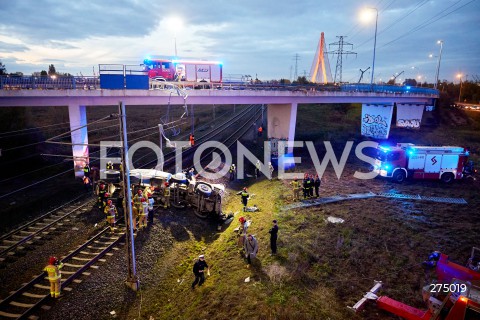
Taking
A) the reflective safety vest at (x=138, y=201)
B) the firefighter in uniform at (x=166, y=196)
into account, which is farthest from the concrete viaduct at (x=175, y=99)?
the firefighter in uniform at (x=166, y=196)

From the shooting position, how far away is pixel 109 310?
10.8m

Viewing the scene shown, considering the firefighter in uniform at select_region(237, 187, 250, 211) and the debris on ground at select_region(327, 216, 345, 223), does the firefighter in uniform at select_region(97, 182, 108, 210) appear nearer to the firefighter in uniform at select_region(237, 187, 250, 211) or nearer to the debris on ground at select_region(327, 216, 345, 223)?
the firefighter in uniform at select_region(237, 187, 250, 211)

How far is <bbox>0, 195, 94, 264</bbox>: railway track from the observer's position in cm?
1408

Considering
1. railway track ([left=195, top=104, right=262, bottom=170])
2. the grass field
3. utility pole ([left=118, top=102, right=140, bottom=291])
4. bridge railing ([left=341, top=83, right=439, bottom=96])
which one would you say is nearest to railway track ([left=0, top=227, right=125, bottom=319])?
utility pole ([left=118, top=102, right=140, bottom=291])

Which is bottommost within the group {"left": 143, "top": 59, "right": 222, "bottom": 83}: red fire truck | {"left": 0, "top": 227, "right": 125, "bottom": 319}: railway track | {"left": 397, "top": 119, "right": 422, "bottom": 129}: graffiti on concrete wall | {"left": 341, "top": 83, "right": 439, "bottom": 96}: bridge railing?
{"left": 0, "top": 227, "right": 125, "bottom": 319}: railway track

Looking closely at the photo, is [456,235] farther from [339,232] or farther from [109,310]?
[109,310]

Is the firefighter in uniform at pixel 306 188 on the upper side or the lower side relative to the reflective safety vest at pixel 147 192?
lower

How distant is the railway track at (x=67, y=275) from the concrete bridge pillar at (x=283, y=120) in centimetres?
2193

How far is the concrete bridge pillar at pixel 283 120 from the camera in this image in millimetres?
33500

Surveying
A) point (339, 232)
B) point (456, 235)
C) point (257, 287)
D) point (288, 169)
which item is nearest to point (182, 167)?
point (288, 169)

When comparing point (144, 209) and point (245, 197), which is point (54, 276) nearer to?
point (144, 209)

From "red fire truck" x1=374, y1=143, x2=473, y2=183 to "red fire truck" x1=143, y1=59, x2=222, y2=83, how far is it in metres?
17.6

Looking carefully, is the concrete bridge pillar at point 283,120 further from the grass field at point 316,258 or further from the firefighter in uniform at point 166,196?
the firefighter in uniform at point 166,196

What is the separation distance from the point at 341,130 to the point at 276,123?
1867 centimetres
